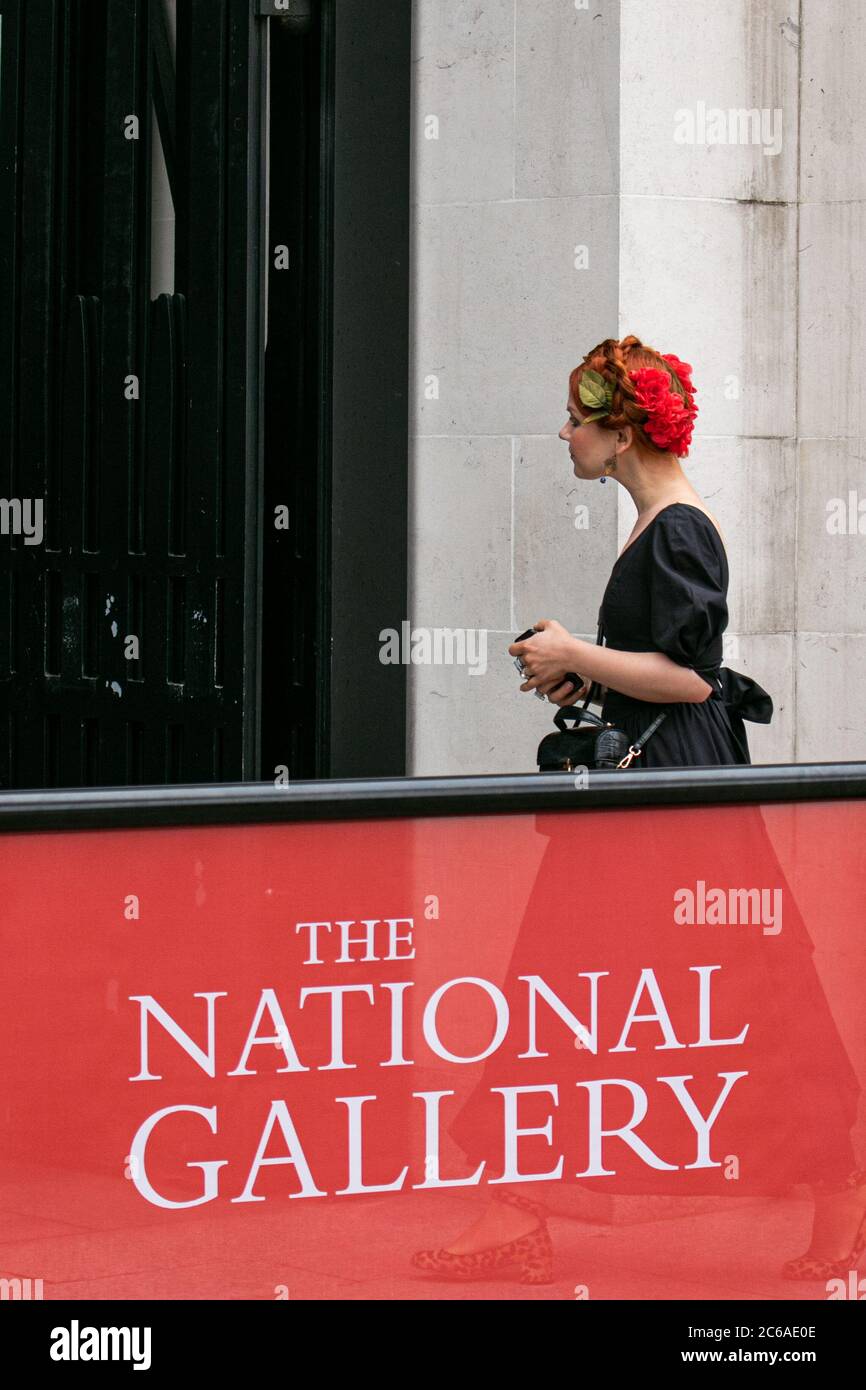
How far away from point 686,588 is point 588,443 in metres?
0.49

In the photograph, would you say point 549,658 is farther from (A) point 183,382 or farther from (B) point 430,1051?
(A) point 183,382

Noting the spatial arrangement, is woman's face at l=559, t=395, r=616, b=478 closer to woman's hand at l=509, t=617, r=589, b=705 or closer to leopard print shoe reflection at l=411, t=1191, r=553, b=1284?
woman's hand at l=509, t=617, r=589, b=705

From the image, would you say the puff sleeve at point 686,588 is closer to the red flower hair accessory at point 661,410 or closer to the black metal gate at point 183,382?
the red flower hair accessory at point 661,410

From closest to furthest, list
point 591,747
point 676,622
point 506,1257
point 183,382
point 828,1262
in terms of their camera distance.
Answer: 1. point 506,1257
2. point 828,1262
3. point 676,622
4. point 591,747
5. point 183,382

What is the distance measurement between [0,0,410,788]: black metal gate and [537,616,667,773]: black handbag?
201cm

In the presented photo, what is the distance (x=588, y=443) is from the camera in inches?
178

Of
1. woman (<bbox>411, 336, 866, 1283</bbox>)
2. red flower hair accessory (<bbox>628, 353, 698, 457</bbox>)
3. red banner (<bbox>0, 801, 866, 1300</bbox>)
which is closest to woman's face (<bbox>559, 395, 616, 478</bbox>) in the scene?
woman (<bbox>411, 336, 866, 1283</bbox>)

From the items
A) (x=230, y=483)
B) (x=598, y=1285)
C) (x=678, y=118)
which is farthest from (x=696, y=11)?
(x=598, y=1285)

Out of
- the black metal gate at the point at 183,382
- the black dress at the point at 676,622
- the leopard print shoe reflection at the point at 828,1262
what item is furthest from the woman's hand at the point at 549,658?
the black metal gate at the point at 183,382

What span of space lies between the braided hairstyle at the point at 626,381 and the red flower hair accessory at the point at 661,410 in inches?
0.6

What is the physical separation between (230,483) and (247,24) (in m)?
1.54

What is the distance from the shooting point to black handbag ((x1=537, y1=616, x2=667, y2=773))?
433 centimetres

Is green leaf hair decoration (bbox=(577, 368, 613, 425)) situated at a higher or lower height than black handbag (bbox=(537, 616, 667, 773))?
higher

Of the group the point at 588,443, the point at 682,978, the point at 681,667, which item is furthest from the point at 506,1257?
the point at 588,443
